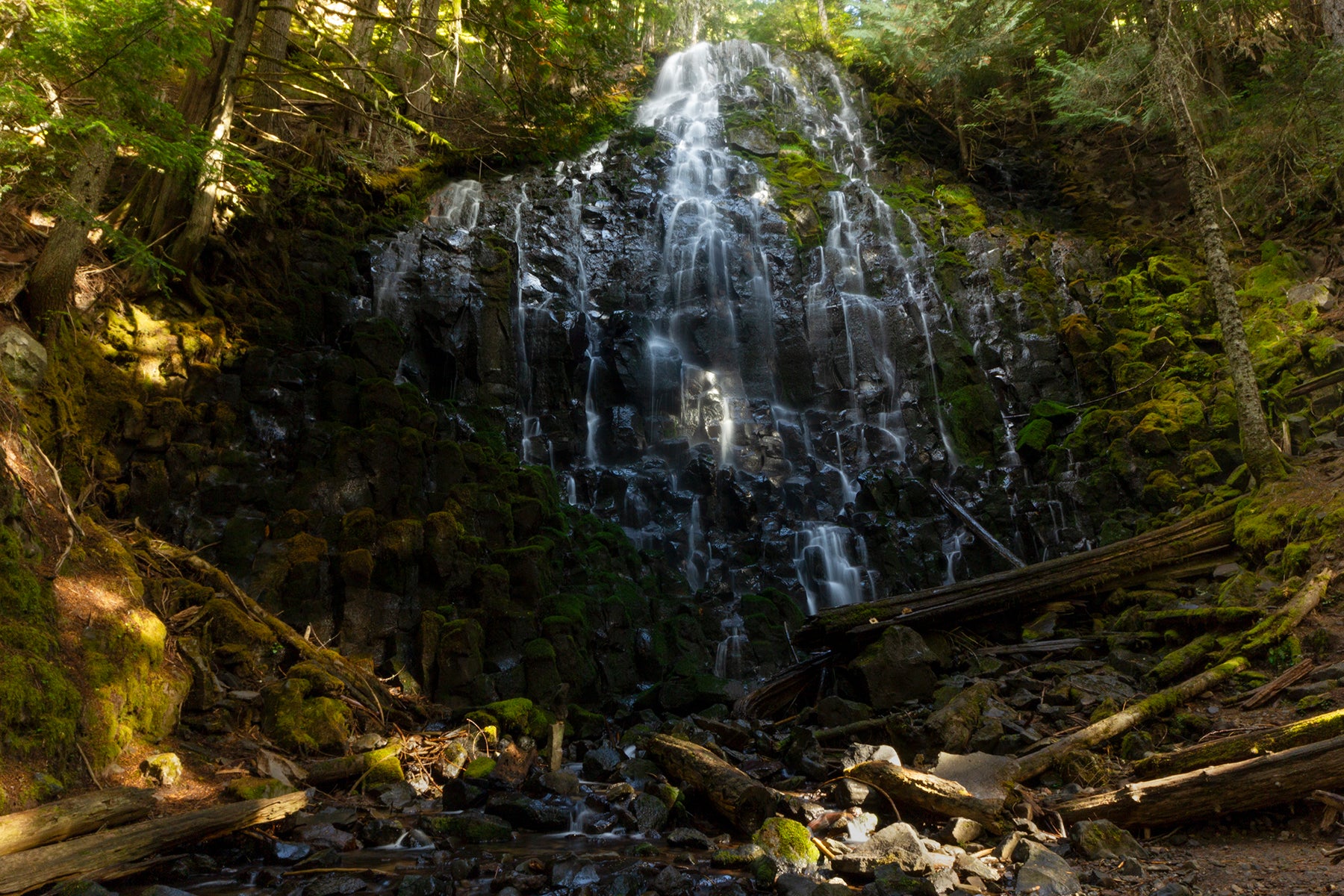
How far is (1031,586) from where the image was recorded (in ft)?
30.7

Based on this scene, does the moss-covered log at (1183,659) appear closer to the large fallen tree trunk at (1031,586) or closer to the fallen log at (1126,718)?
the fallen log at (1126,718)

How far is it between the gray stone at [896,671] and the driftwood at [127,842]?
5768mm

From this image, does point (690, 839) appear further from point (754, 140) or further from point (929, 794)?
point (754, 140)

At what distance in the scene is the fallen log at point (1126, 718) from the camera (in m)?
5.50

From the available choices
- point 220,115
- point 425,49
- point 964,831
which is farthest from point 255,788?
point 425,49

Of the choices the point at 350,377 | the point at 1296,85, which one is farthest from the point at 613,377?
the point at 1296,85

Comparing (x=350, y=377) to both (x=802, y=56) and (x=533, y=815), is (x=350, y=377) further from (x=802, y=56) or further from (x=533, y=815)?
(x=802, y=56)

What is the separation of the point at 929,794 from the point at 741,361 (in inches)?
517

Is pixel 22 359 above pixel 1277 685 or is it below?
above

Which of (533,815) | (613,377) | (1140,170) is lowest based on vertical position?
(533,815)

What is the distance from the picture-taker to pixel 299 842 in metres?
4.60

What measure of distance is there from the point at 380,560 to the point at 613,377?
26.8ft

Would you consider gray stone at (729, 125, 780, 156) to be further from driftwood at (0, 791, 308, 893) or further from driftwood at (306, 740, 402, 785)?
driftwood at (0, 791, 308, 893)

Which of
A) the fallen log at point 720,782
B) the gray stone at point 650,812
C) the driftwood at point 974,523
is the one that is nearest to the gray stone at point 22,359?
the gray stone at point 650,812
